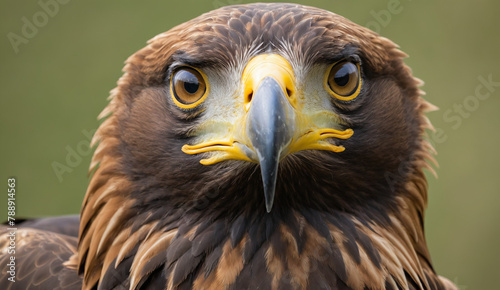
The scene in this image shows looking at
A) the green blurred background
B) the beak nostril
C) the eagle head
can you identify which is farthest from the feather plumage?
the green blurred background

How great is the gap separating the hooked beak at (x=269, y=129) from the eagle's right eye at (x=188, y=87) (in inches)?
4.7

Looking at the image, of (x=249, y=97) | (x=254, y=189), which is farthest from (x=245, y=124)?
(x=254, y=189)

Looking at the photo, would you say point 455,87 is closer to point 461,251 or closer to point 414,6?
point 414,6

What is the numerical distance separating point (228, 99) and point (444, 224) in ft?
11.4

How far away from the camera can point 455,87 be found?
4785mm

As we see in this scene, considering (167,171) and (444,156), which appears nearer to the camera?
(167,171)

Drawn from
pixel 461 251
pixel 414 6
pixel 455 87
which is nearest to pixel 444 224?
pixel 461 251

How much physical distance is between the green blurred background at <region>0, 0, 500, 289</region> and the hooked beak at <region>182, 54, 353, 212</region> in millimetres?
3040

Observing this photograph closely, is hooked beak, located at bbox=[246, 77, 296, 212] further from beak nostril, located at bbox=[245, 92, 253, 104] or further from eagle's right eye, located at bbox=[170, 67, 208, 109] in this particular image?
eagle's right eye, located at bbox=[170, 67, 208, 109]

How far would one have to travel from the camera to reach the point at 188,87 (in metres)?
1.84

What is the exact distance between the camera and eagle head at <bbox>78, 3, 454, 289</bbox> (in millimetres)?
1773

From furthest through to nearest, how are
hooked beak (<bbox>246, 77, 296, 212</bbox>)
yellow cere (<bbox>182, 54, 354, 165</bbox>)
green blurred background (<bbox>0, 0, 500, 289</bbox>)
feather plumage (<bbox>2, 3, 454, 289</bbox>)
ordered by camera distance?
1. green blurred background (<bbox>0, 0, 500, 289</bbox>)
2. feather plumage (<bbox>2, 3, 454, 289</bbox>)
3. yellow cere (<bbox>182, 54, 354, 165</bbox>)
4. hooked beak (<bbox>246, 77, 296, 212</bbox>)

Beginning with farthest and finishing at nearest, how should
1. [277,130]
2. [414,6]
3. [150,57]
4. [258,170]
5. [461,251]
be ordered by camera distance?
[414,6] < [461,251] < [150,57] < [258,170] < [277,130]

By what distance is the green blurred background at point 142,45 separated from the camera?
4.80 m
